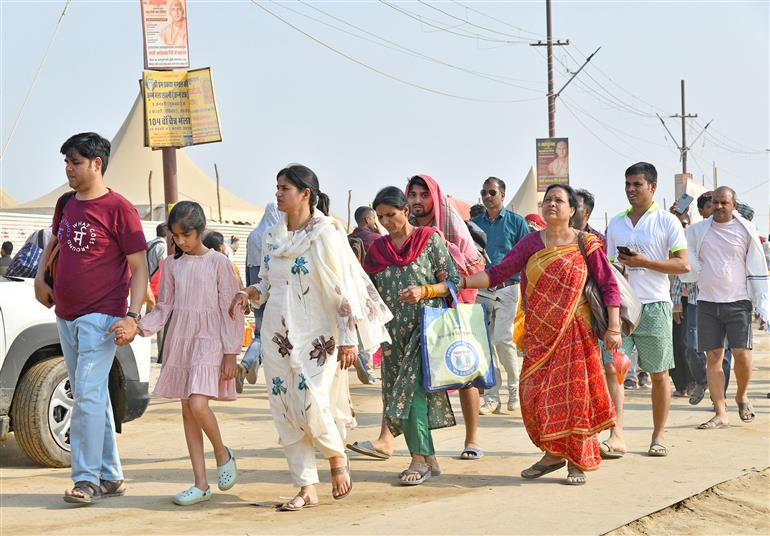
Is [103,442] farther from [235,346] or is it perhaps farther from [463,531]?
[463,531]

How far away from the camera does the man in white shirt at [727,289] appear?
376 inches

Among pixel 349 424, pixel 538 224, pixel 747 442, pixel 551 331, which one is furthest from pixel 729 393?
pixel 349 424

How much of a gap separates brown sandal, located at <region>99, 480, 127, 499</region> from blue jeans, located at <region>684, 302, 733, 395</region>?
6262 millimetres

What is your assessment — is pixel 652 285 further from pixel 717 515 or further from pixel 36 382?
pixel 36 382

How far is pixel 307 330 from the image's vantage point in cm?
627

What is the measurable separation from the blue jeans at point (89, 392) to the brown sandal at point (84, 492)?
29 millimetres

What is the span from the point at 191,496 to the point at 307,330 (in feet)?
3.86

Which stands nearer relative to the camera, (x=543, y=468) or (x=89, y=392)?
(x=89, y=392)

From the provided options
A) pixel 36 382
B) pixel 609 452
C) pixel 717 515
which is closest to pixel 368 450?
pixel 609 452

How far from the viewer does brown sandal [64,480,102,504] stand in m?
6.34

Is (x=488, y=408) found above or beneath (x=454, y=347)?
beneath

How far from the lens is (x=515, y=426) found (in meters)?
9.56

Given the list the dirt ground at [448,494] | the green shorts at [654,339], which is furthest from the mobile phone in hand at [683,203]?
the green shorts at [654,339]

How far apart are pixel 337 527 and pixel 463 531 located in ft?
2.11
